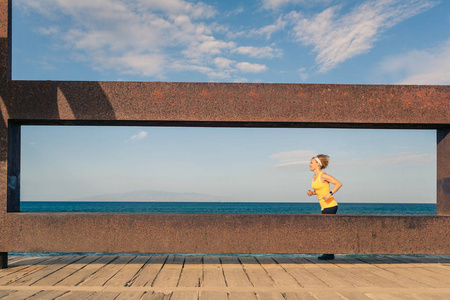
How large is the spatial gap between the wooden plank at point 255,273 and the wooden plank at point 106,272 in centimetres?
161

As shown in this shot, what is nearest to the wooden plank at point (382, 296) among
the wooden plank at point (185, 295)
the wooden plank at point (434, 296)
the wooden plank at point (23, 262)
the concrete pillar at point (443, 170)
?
the wooden plank at point (434, 296)

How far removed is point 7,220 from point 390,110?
5.15 meters

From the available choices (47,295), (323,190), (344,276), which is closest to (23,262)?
(47,295)

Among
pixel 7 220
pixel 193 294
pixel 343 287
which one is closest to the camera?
pixel 193 294

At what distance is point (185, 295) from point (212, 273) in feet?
2.95

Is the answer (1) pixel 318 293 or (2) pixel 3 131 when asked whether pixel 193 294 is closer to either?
(1) pixel 318 293

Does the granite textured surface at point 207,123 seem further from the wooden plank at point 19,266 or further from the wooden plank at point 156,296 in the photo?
the wooden plank at point 156,296

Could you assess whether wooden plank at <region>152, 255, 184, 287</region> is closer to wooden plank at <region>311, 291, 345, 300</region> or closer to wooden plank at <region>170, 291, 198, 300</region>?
wooden plank at <region>170, 291, 198, 300</region>

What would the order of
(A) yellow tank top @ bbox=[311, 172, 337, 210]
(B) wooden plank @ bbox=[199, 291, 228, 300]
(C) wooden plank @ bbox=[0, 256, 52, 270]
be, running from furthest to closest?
(A) yellow tank top @ bbox=[311, 172, 337, 210] → (C) wooden plank @ bbox=[0, 256, 52, 270] → (B) wooden plank @ bbox=[199, 291, 228, 300]

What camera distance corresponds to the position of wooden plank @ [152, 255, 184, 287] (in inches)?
147

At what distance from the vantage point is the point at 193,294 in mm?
3344

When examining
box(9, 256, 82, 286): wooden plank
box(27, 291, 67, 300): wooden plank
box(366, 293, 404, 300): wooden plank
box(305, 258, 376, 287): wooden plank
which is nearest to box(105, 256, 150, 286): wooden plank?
box(27, 291, 67, 300): wooden plank

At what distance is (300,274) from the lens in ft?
13.6

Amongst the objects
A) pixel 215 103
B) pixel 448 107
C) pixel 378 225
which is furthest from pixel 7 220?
pixel 448 107
